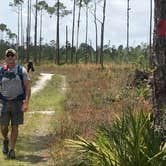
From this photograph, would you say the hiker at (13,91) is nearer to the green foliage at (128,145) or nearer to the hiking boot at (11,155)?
the hiking boot at (11,155)

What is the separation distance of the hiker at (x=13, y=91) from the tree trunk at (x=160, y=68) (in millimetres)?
2990

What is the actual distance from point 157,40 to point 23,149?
14.5ft

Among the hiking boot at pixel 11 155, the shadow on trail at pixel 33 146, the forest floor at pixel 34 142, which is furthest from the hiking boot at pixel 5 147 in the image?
the hiking boot at pixel 11 155

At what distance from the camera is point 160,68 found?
7.58 metres

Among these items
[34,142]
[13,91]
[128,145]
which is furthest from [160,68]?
[34,142]

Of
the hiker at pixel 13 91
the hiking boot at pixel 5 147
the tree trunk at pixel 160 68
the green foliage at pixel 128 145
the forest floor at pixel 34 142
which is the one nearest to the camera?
the green foliage at pixel 128 145

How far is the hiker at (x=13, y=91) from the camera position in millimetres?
9930

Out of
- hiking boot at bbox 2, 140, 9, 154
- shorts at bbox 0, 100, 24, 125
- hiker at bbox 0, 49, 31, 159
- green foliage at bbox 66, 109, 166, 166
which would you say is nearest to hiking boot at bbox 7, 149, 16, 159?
hiker at bbox 0, 49, 31, 159

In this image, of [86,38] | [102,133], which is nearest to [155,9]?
[102,133]

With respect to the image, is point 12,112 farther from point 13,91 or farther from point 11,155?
point 11,155

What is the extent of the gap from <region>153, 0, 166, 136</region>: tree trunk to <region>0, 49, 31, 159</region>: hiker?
2990 millimetres

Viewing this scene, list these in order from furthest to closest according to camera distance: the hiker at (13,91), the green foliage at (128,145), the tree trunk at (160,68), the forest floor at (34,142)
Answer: the hiker at (13,91) → the forest floor at (34,142) → the tree trunk at (160,68) → the green foliage at (128,145)

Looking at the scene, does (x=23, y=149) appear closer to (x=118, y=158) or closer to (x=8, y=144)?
(x=8, y=144)

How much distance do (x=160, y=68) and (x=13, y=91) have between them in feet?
10.8
